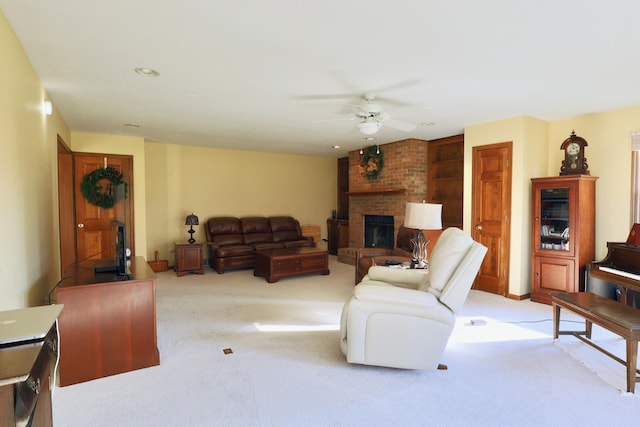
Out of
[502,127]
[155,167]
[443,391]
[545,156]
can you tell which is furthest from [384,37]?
[155,167]

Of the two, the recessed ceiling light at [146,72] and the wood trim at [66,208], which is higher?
the recessed ceiling light at [146,72]

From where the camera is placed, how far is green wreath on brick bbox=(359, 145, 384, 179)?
6410 mm

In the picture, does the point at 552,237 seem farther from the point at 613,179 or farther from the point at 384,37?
the point at 384,37

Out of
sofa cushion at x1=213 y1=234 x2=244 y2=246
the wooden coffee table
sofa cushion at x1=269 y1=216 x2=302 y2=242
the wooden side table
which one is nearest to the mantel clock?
the wooden coffee table

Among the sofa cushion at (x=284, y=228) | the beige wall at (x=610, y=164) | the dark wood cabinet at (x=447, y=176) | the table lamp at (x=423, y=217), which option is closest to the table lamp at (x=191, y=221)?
the sofa cushion at (x=284, y=228)

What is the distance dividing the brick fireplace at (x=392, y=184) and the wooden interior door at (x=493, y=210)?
1.22m

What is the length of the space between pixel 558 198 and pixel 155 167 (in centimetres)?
624

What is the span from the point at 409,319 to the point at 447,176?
395cm

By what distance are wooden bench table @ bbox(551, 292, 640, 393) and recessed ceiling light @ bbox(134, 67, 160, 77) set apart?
3.90m

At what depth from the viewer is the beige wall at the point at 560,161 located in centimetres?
399

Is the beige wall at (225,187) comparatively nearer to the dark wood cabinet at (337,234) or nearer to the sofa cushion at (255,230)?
the dark wood cabinet at (337,234)

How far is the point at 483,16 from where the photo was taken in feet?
6.56

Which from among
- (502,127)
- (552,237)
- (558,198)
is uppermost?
(502,127)

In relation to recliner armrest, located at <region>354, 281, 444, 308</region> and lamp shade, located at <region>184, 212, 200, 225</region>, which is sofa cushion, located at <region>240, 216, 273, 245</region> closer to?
lamp shade, located at <region>184, 212, 200, 225</region>
